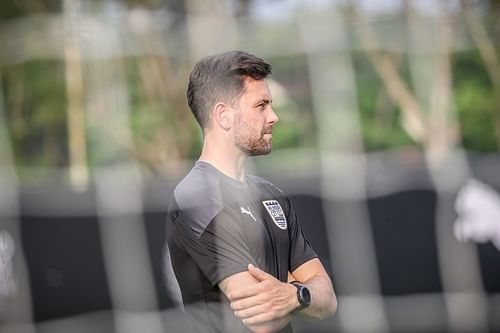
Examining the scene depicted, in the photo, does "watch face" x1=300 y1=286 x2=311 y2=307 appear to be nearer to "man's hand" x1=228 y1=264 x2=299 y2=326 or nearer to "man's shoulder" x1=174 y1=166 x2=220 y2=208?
"man's hand" x1=228 y1=264 x2=299 y2=326

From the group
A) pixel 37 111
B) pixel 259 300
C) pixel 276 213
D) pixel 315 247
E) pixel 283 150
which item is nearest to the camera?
pixel 259 300

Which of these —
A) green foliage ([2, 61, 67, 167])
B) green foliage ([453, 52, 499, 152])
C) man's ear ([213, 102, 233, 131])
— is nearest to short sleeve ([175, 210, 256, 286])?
man's ear ([213, 102, 233, 131])

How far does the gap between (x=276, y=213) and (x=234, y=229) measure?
8cm

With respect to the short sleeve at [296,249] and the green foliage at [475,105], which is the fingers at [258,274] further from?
the green foliage at [475,105]

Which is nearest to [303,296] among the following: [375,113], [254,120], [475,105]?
[254,120]

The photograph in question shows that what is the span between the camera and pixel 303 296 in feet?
3.69

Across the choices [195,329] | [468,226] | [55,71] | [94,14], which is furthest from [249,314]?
[55,71]

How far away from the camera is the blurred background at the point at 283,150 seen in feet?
8.66

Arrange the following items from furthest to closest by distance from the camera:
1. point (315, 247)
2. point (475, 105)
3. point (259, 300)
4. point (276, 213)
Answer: point (475, 105) < point (315, 247) < point (276, 213) < point (259, 300)

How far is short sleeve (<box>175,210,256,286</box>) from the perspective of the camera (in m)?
1.11

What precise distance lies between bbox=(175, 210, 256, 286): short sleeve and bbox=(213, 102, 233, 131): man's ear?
0.34ft

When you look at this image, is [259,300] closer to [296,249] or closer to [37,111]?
[296,249]

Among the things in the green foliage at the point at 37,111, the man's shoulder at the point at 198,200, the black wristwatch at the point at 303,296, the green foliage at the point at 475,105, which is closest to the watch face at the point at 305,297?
the black wristwatch at the point at 303,296

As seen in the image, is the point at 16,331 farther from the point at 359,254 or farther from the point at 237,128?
the point at 237,128
